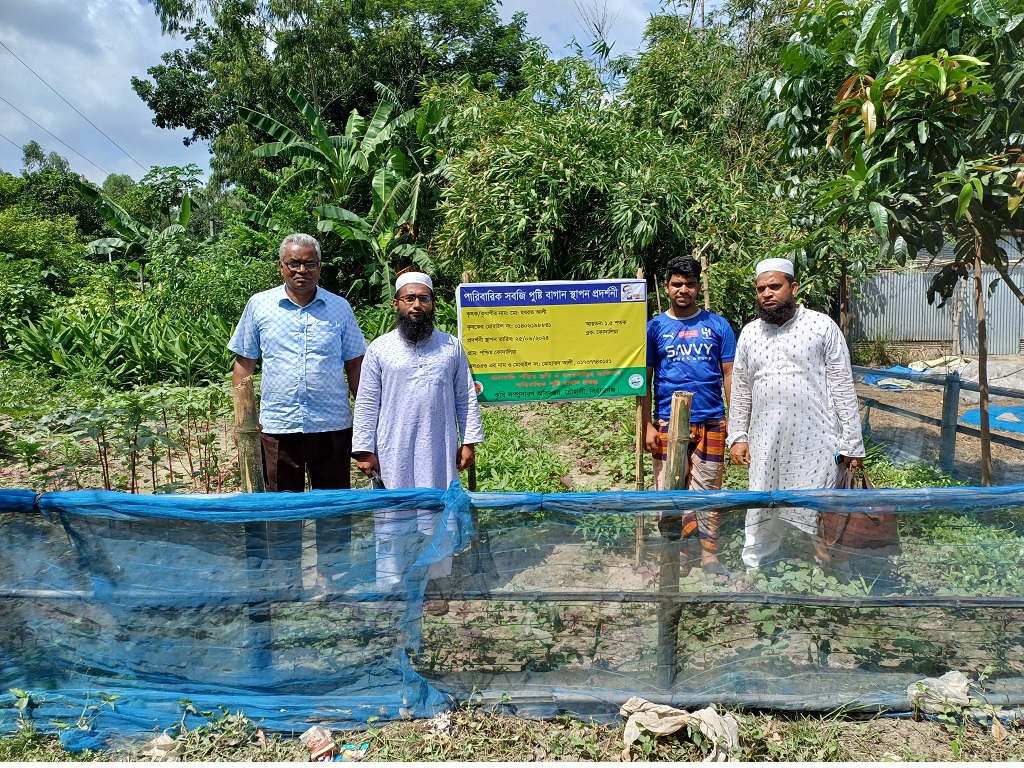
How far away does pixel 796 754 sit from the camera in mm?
2637

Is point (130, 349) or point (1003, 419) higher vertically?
point (130, 349)

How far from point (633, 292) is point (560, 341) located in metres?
0.46

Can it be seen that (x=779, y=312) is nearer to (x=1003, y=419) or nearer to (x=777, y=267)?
(x=777, y=267)

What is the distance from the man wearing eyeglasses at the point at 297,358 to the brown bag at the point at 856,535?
2.16 meters

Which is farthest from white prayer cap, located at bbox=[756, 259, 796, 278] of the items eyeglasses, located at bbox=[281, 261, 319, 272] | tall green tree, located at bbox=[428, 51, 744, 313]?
tall green tree, located at bbox=[428, 51, 744, 313]

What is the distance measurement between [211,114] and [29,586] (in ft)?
78.1

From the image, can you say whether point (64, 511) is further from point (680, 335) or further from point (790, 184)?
point (790, 184)

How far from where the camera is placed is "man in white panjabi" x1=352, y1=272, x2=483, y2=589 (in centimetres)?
339

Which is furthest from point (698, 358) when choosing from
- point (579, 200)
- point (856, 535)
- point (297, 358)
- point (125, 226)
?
point (125, 226)

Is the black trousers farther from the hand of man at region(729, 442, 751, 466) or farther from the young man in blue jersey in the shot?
the hand of man at region(729, 442, 751, 466)

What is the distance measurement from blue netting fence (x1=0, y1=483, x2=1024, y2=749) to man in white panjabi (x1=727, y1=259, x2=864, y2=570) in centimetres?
69

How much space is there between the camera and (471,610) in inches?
112

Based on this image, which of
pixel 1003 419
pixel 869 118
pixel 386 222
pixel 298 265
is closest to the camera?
pixel 298 265

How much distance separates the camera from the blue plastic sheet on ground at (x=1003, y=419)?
6602 millimetres
